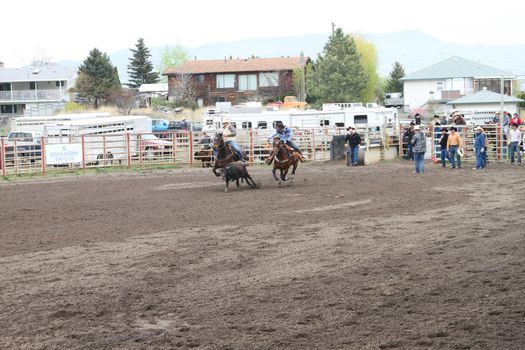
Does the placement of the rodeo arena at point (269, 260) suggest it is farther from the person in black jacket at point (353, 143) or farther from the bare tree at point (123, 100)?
the bare tree at point (123, 100)

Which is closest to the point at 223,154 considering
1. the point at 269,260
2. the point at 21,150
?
the point at 269,260

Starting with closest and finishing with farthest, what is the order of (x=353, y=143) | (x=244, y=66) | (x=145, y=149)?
(x=353, y=143) → (x=145, y=149) → (x=244, y=66)

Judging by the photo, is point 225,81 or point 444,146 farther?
point 225,81

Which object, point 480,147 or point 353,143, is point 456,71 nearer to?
point 353,143

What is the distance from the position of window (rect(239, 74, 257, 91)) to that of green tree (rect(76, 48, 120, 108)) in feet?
44.6

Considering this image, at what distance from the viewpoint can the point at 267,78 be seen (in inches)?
3602

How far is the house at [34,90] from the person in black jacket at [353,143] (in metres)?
50.7

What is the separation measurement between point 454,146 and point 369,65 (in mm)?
71198

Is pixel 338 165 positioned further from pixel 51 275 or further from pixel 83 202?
pixel 51 275

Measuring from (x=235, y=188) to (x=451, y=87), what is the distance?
6476 cm

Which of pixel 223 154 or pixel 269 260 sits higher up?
pixel 223 154

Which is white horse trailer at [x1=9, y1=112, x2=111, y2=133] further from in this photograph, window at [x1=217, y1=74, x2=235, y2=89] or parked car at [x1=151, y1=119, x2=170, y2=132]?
window at [x1=217, y1=74, x2=235, y2=89]

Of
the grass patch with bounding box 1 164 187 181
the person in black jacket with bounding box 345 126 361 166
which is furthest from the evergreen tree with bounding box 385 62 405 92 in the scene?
the person in black jacket with bounding box 345 126 361 166

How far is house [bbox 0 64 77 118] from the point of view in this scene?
81.0 meters
